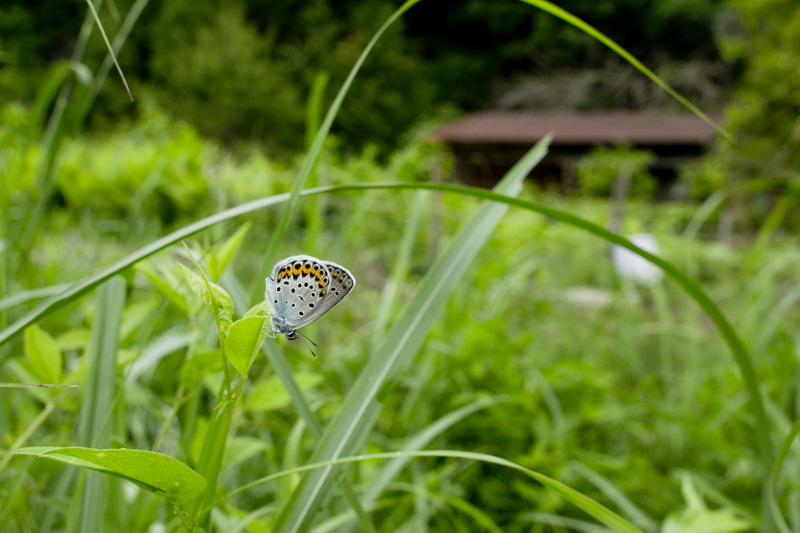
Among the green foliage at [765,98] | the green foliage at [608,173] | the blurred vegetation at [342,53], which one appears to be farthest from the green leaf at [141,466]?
the blurred vegetation at [342,53]

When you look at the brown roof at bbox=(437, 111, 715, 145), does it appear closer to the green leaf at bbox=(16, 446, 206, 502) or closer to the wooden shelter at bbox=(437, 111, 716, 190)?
the wooden shelter at bbox=(437, 111, 716, 190)

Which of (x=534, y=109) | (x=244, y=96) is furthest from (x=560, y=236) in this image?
(x=534, y=109)

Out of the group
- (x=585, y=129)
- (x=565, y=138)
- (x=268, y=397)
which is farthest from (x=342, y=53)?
(x=268, y=397)

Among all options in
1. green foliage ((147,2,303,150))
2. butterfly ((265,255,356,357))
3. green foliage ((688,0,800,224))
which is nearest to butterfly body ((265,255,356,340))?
butterfly ((265,255,356,357))

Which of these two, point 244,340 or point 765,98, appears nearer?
point 244,340

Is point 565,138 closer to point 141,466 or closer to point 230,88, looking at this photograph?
point 230,88

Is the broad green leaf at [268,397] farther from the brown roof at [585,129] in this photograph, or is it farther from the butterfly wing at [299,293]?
the brown roof at [585,129]
